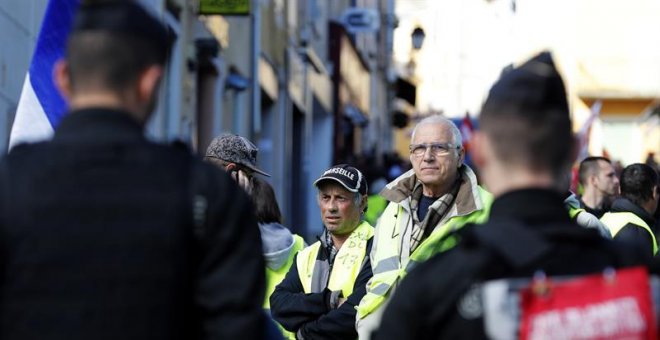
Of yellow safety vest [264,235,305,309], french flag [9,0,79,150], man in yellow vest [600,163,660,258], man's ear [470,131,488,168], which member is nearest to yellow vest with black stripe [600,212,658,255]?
man in yellow vest [600,163,660,258]

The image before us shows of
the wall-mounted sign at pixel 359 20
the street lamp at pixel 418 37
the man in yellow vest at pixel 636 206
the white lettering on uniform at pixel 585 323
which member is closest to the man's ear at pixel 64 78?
the white lettering on uniform at pixel 585 323

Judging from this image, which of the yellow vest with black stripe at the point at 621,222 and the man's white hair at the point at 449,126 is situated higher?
the man's white hair at the point at 449,126

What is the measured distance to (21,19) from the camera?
13.1m

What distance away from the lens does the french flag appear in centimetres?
802

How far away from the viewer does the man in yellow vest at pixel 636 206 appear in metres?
10.2

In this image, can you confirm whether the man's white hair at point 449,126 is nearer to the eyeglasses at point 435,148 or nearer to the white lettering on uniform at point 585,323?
the eyeglasses at point 435,148

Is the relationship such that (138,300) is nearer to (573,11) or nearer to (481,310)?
(481,310)

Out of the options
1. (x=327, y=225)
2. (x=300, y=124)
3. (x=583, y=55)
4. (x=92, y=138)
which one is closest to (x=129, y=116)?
(x=92, y=138)

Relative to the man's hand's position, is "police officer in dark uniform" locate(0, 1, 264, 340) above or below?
below

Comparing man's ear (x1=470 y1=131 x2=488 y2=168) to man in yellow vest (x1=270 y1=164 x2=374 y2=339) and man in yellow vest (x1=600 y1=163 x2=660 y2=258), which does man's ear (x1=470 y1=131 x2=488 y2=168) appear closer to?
man in yellow vest (x1=270 y1=164 x2=374 y2=339)

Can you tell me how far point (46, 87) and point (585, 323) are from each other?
14.8ft

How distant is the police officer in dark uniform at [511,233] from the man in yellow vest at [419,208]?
3593 mm

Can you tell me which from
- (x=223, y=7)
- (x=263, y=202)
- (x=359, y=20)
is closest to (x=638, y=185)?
(x=263, y=202)

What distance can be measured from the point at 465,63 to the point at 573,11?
42.2 meters
